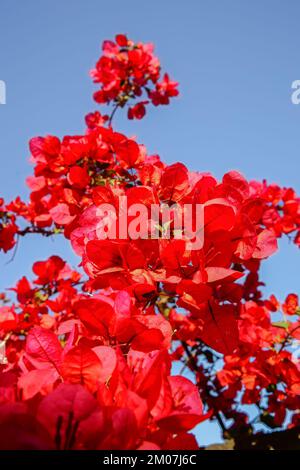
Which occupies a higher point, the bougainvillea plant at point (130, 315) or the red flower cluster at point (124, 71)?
the red flower cluster at point (124, 71)

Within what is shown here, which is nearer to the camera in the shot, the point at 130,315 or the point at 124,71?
the point at 130,315

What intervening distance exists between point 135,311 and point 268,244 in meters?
0.38

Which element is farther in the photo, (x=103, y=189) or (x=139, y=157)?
(x=139, y=157)

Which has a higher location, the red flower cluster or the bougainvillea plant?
the red flower cluster

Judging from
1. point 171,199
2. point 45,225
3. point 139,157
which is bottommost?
point 171,199

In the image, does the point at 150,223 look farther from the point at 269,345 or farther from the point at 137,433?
the point at 269,345

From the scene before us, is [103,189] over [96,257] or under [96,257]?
over

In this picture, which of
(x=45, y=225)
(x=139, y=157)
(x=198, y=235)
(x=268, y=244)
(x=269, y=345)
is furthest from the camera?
(x=45, y=225)

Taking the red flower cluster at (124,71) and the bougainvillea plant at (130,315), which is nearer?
the bougainvillea plant at (130,315)

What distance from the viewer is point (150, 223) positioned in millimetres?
907

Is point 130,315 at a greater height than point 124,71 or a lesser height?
lesser

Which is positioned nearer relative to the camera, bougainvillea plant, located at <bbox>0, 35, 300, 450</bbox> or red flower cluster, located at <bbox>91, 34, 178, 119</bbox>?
bougainvillea plant, located at <bbox>0, 35, 300, 450</bbox>
